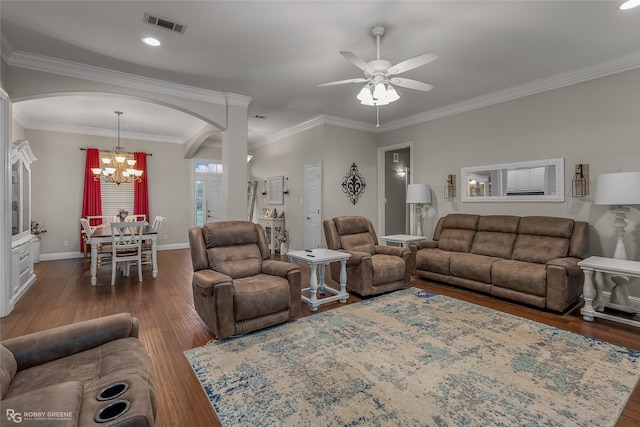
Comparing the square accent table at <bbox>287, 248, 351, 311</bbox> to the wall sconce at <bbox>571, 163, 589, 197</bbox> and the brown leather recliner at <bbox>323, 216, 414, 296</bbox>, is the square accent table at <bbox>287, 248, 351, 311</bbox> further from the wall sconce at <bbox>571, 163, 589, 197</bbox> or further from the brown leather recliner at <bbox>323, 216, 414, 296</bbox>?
the wall sconce at <bbox>571, 163, 589, 197</bbox>

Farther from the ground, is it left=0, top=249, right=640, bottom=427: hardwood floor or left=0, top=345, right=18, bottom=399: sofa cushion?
left=0, top=345, right=18, bottom=399: sofa cushion

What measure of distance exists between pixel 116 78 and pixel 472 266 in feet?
17.5

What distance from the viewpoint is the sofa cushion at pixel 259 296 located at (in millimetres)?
2703

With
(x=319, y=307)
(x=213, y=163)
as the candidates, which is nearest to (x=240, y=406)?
(x=319, y=307)

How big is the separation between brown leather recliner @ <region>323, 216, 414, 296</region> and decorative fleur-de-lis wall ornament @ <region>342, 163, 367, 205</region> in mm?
1725

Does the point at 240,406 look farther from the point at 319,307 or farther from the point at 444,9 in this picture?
the point at 444,9

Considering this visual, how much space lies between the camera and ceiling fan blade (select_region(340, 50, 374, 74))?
2.48 m

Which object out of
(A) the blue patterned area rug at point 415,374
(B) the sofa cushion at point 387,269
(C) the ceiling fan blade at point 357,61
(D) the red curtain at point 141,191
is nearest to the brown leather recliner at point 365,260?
(B) the sofa cushion at point 387,269

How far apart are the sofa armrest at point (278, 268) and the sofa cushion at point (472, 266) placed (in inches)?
96.1

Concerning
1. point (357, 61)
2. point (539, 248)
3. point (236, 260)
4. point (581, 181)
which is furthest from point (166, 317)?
point (581, 181)

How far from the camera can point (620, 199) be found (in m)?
3.15

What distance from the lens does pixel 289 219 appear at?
7223mm

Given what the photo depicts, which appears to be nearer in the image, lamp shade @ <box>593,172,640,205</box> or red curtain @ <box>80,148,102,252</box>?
lamp shade @ <box>593,172,640,205</box>

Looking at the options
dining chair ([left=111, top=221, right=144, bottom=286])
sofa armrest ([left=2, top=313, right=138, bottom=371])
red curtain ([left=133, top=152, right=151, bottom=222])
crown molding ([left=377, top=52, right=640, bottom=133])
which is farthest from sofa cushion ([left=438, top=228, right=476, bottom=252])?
red curtain ([left=133, top=152, right=151, bottom=222])
